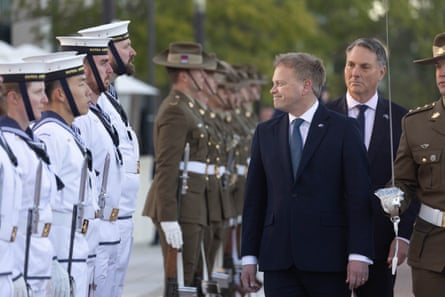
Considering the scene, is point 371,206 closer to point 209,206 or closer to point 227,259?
point 209,206

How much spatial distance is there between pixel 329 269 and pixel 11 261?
2.23 meters

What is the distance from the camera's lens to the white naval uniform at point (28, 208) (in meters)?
7.79

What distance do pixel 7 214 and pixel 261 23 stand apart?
32.3m

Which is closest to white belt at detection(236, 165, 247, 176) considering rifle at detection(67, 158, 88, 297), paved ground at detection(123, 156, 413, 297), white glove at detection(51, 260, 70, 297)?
paved ground at detection(123, 156, 413, 297)

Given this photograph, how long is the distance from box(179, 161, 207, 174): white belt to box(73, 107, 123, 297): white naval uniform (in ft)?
8.06

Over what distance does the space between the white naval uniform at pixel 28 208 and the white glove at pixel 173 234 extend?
13.5 ft

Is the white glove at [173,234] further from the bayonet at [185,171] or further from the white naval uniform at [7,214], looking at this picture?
the white naval uniform at [7,214]

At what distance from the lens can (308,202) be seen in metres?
8.98

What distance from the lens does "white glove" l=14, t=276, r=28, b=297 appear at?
7.57 m

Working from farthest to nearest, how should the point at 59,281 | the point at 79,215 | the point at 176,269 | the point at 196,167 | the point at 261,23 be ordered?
the point at 261,23 < the point at 196,167 < the point at 176,269 < the point at 79,215 < the point at 59,281

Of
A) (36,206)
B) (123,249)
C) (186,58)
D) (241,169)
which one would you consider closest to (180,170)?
(186,58)

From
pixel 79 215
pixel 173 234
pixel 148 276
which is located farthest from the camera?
pixel 148 276

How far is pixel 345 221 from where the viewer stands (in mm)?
9031

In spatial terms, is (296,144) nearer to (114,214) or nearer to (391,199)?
(391,199)
